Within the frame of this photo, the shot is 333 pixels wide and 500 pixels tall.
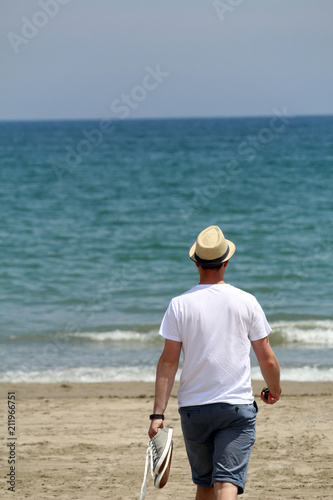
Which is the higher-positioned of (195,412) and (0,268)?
(195,412)

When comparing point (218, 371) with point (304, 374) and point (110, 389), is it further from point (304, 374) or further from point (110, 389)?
point (304, 374)

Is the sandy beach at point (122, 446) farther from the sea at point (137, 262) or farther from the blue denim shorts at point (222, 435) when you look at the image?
the blue denim shorts at point (222, 435)

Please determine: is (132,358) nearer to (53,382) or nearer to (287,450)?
(53,382)

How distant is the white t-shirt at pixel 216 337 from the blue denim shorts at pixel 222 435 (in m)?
0.05

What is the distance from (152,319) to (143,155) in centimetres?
3606

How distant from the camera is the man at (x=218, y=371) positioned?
126 inches

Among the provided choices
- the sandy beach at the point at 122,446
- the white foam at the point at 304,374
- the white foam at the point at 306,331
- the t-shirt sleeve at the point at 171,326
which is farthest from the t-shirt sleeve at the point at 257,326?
the white foam at the point at 306,331

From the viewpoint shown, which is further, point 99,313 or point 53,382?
point 99,313

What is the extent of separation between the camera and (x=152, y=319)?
10.5m

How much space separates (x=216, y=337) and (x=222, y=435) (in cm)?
49

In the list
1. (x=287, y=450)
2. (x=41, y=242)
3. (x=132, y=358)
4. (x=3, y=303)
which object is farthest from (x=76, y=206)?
(x=287, y=450)

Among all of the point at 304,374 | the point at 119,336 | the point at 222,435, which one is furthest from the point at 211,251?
the point at 119,336

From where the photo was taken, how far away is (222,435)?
3.23m

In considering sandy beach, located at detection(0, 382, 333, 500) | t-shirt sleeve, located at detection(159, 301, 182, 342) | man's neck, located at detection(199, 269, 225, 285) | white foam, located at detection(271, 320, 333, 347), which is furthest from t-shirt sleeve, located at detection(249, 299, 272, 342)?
white foam, located at detection(271, 320, 333, 347)
